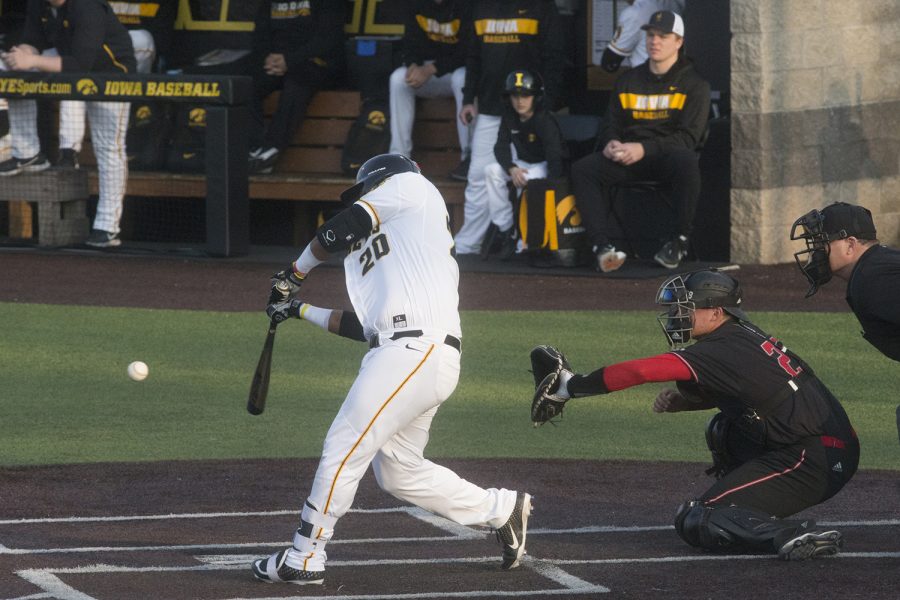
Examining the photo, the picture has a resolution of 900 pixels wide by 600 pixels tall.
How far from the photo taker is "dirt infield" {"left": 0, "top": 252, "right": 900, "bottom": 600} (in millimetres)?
5227

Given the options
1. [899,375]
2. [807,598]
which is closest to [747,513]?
[807,598]

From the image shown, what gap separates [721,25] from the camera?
13188 mm

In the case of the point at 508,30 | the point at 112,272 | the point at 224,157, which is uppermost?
the point at 508,30

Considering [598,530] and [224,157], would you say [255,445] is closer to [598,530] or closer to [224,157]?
[598,530]

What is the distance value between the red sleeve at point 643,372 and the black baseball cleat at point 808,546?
2.28 feet

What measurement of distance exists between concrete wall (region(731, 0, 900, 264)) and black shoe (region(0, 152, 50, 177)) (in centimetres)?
582

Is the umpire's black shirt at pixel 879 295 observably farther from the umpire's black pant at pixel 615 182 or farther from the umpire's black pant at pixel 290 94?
the umpire's black pant at pixel 290 94

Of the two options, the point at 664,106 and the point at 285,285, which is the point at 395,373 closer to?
the point at 285,285

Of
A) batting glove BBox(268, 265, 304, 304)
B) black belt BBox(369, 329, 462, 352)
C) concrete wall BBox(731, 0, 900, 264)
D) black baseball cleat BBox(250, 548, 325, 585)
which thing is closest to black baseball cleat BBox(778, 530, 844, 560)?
black belt BBox(369, 329, 462, 352)

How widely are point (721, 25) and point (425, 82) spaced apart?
8.32 feet

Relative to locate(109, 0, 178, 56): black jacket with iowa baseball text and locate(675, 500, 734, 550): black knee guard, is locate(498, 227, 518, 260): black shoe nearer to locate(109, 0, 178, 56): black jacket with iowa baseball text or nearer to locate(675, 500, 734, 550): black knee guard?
locate(109, 0, 178, 56): black jacket with iowa baseball text

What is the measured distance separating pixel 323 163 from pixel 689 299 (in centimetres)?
894

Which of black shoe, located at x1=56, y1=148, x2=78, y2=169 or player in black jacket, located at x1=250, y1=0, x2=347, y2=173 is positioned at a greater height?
player in black jacket, located at x1=250, y1=0, x2=347, y2=173

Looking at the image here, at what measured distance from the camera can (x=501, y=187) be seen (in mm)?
12562
